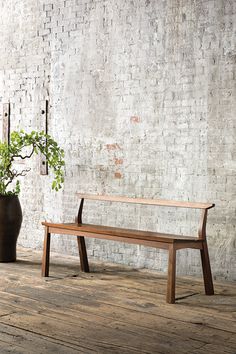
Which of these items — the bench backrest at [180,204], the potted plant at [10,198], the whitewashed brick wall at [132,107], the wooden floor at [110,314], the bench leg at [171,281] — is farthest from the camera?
the potted plant at [10,198]

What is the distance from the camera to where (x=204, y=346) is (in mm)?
3531

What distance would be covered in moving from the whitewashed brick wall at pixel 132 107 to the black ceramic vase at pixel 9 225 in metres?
0.76

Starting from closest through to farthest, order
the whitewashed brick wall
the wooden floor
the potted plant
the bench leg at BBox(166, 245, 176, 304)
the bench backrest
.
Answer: the wooden floor → the bench leg at BBox(166, 245, 176, 304) → the bench backrest → the whitewashed brick wall → the potted plant

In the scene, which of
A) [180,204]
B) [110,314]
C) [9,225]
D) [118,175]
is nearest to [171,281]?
[110,314]

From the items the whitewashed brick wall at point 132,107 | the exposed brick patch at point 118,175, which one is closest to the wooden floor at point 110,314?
the whitewashed brick wall at point 132,107

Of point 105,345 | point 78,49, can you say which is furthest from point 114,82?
point 105,345

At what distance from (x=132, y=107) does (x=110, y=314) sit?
2653 millimetres

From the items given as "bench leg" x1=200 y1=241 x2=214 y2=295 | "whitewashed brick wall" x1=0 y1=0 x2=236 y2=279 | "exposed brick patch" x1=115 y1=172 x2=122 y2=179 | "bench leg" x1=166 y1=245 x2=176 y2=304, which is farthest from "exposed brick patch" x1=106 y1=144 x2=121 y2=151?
"bench leg" x1=166 y1=245 x2=176 y2=304

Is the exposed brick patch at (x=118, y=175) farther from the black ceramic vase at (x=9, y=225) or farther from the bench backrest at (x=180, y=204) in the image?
the black ceramic vase at (x=9, y=225)

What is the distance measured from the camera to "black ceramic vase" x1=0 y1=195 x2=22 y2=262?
20.4 feet

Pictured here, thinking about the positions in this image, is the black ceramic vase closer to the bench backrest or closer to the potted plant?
the potted plant

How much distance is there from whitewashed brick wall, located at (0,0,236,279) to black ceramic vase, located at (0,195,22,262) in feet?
2.49

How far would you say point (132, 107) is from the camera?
6141 mm

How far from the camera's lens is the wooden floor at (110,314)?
353 cm
